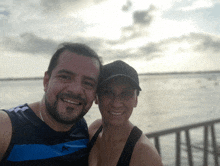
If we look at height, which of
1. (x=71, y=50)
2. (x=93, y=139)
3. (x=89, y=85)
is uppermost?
(x=71, y=50)

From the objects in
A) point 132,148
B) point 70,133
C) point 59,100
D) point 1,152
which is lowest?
point 132,148

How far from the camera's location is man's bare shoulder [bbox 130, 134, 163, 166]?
7.14ft

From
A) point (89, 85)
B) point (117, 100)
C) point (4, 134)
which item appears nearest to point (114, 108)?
point (117, 100)

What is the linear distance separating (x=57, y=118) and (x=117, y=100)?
92 centimetres

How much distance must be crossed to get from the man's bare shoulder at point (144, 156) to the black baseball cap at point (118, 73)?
0.90 m

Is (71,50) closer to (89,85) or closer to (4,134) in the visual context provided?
(89,85)

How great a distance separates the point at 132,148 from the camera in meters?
2.32

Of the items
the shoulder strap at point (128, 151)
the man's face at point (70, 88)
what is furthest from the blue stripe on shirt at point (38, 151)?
the shoulder strap at point (128, 151)

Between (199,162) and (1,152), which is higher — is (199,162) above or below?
below

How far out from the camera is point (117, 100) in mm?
2752

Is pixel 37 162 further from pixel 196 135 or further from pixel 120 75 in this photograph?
pixel 196 135

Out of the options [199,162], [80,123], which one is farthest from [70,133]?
[199,162]

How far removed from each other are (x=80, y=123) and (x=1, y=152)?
1.21m

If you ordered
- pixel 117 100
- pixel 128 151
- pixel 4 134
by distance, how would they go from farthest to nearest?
pixel 117 100 → pixel 128 151 → pixel 4 134
